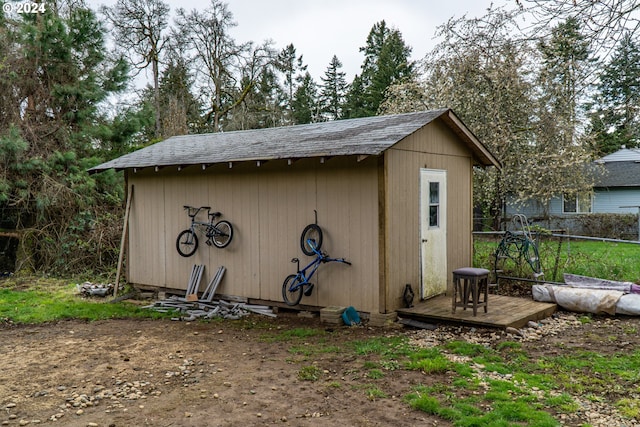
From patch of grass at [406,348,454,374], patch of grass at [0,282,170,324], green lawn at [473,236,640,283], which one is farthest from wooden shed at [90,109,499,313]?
patch of grass at [406,348,454,374]

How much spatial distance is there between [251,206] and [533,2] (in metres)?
4.60

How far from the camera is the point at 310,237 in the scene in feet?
22.7

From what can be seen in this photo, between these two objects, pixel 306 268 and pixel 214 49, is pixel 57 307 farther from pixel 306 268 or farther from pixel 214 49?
pixel 214 49

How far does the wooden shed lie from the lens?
6445 millimetres

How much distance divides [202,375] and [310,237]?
2.64 meters

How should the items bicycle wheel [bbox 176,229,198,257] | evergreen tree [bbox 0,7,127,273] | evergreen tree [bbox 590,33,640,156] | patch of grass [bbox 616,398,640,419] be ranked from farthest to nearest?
evergreen tree [bbox 0,7,127,273] < bicycle wheel [bbox 176,229,198,257] < evergreen tree [bbox 590,33,640,156] < patch of grass [bbox 616,398,640,419]

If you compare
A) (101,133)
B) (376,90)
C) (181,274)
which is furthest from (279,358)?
(376,90)

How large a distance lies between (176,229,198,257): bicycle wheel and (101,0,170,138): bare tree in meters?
11.1

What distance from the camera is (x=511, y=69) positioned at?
12438mm

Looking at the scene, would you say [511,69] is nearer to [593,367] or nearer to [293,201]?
[293,201]

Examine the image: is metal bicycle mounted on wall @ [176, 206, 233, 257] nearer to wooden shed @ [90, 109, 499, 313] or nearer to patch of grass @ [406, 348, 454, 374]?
wooden shed @ [90, 109, 499, 313]

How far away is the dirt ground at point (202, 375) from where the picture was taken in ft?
12.4

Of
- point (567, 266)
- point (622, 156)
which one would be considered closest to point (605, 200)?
point (622, 156)

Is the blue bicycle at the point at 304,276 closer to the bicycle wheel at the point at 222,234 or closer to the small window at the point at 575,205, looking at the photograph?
the bicycle wheel at the point at 222,234
